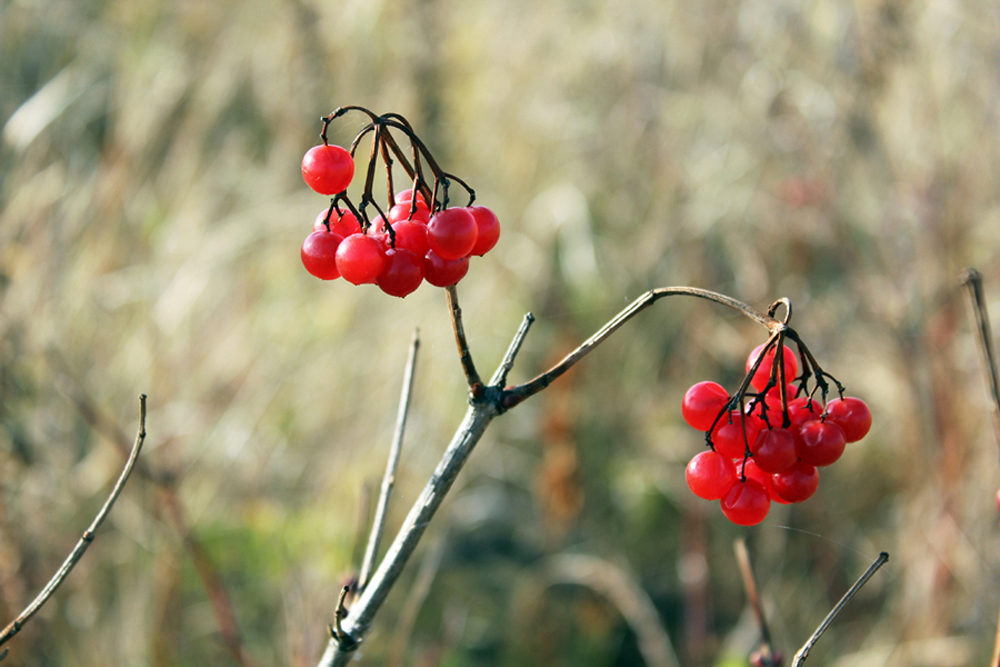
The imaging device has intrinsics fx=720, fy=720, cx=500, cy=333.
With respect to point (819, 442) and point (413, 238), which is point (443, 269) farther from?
point (819, 442)

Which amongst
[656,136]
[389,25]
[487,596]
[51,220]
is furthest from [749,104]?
[51,220]

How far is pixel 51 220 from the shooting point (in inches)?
67.7

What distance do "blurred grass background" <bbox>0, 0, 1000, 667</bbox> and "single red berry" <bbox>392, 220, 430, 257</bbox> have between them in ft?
3.53

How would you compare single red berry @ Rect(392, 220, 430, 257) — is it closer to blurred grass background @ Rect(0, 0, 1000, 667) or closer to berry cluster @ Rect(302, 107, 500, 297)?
berry cluster @ Rect(302, 107, 500, 297)

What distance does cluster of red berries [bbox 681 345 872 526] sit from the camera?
566 millimetres

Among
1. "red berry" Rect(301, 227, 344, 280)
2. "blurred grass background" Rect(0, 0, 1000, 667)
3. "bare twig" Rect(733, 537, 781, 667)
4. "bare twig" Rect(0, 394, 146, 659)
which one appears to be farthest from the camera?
"blurred grass background" Rect(0, 0, 1000, 667)

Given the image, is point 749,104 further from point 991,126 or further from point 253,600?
point 253,600

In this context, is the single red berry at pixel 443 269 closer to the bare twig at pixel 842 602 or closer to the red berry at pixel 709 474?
the red berry at pixel 709 474

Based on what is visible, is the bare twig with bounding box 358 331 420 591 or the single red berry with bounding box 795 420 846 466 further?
the bare twig with bounding box 358 331 420 591

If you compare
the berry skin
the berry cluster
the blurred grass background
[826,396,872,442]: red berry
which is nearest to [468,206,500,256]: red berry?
the berry cluster

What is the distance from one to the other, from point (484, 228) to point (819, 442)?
0.32m

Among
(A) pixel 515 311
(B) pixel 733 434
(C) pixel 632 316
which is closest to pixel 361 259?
(C) pixel 632 316

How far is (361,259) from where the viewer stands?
55cm

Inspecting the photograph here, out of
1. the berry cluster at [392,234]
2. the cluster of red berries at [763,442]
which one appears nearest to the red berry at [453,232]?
the berry cluster at [392,234]
